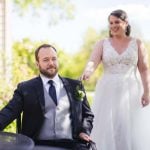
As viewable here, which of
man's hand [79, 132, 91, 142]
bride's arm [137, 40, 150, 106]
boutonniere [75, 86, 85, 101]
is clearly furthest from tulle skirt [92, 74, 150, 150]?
man's hand [79, 132, 91, 142]

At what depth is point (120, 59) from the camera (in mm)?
4445

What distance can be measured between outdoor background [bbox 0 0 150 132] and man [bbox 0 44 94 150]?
122 inches

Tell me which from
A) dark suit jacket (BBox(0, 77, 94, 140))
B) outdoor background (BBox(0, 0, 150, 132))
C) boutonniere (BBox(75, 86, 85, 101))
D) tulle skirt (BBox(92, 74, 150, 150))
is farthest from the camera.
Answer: outdoor background (BBox(0, 0, 150, 132))

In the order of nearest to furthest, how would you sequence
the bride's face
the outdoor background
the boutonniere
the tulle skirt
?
the boutonniere, the bride's face, the tulle skirt, the outdoor background

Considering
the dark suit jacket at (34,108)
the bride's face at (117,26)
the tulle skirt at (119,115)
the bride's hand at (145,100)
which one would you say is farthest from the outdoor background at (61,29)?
the dark suit jacket at (34,108)

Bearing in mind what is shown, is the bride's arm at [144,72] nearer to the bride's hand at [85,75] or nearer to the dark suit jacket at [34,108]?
the bride's hand at [85,75]

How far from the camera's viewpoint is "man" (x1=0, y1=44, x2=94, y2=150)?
3154 millimetres

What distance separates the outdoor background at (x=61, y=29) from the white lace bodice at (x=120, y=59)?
226 cm

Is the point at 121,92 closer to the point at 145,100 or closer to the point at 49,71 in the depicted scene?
the point at 145,100

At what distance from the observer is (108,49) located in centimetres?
447

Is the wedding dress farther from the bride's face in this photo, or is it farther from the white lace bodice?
the bride's face

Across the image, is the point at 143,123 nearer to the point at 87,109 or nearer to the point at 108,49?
the point at 108,49

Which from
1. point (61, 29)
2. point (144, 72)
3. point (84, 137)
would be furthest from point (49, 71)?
point (61, 29)

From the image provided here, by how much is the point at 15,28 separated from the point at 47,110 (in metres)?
9.42
